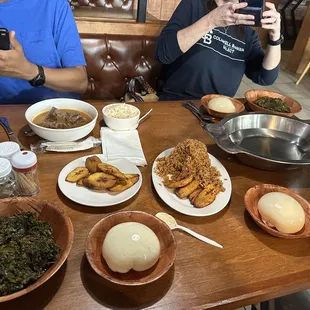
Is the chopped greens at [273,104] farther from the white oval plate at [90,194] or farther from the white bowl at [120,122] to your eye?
the white oval plate at [90,194]

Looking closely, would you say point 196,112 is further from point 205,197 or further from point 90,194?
point 90,194

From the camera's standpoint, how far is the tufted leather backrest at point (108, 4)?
2527 mm

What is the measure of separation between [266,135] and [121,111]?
645 millimetres

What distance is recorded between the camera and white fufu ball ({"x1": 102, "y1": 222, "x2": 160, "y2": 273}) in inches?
30.4

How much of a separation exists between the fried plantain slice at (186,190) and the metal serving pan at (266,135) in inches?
8.8

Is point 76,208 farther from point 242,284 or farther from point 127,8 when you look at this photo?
point 127,8

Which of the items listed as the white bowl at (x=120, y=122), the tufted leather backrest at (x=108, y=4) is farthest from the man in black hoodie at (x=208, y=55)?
the tufted leather backrest at (x=108, y=4)

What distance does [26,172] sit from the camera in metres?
0.92

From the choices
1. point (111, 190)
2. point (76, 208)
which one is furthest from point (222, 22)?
point (76, 208)

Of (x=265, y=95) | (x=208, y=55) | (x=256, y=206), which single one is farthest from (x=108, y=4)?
(x=256, y=206)

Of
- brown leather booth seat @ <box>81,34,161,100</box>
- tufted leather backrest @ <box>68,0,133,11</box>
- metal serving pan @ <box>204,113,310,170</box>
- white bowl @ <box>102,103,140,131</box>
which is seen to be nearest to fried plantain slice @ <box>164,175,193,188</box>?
metal serving pan @ <box>204,113,310,170</box>

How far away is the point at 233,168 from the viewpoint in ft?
4.14

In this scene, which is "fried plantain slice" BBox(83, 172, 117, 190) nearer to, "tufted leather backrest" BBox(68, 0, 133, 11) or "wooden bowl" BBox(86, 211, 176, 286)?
"wooden bowl" BBox(86, 211, 176, 286)

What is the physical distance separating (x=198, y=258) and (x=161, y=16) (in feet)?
9.39
